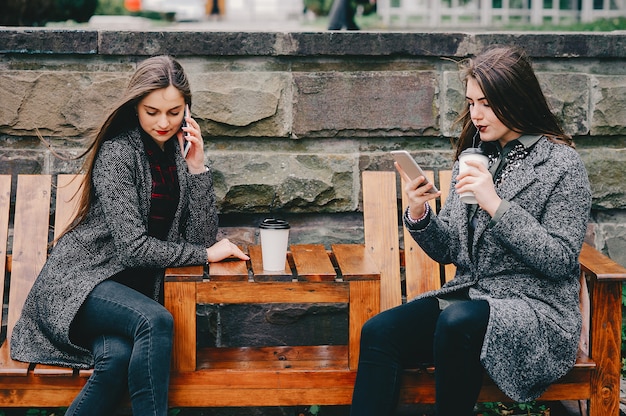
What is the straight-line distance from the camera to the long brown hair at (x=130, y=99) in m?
3.04

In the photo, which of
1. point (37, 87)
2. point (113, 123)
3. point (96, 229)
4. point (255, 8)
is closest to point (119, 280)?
point (96, 229)

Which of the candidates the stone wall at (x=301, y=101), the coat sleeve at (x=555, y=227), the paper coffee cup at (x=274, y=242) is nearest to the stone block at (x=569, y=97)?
the stone wall at (x=301, y=101)

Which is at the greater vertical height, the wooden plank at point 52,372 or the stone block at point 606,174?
the stone block at point 606,174

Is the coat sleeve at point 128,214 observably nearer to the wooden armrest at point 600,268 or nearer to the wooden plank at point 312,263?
the wooden plank at point 312,263

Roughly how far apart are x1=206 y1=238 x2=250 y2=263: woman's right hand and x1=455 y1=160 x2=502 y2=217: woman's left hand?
88 centimetres

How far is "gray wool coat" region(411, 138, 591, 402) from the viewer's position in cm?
272

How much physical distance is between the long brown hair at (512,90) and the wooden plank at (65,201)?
1622 millimetres

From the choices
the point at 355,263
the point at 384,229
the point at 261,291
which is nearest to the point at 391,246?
the point at 384,229

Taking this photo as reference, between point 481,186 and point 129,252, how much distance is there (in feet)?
4.04

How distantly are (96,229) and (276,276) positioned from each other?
690 millimetres

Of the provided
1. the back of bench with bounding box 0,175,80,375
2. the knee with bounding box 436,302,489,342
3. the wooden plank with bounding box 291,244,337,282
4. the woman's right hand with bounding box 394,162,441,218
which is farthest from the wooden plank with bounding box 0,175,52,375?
the knee with bounding box 436,302,489,342

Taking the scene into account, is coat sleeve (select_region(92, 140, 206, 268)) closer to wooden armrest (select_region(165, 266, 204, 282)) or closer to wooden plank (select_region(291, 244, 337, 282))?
wooden armrest (select_region(165, 266, 204, 282))

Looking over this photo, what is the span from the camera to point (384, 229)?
137 inches

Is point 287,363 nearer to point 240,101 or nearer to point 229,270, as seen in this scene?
point 229,270
